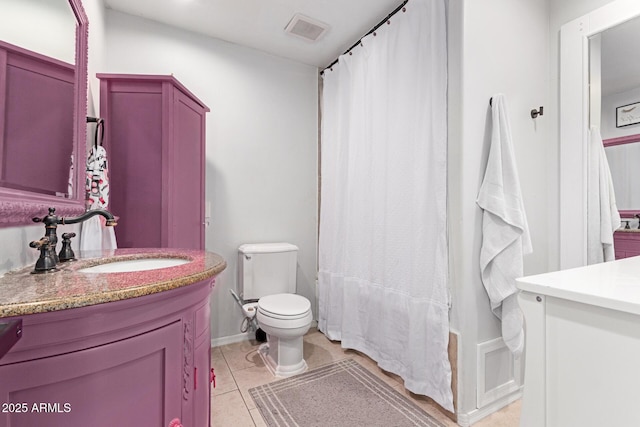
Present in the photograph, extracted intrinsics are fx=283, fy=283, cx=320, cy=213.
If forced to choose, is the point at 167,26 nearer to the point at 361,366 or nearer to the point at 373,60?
the point at 373,60

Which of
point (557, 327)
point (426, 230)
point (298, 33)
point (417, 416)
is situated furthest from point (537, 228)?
point (298, 33)

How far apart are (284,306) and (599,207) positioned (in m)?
1.99

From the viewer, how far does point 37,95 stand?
40.1 inches

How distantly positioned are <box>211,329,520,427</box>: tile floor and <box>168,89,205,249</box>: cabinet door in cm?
91

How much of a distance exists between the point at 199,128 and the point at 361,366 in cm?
209

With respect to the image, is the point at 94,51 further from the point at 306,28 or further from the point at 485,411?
the point at 485,411

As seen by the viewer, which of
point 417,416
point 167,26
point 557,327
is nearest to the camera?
point 557,327

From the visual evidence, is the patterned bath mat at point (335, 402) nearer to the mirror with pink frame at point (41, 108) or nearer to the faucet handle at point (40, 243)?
the faucet handle at point (40, 243)

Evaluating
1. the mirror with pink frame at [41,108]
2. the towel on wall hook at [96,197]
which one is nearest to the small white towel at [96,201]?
the towel on wall hook at [96,197]

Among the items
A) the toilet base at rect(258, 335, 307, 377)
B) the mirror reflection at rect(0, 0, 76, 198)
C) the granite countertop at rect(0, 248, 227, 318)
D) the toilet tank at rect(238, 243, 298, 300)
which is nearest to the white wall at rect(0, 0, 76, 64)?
the mirror reflection at rect(0, 0, 76, 198)

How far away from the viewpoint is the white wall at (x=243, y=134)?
7.10 ft

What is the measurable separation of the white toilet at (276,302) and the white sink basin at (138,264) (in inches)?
35.0

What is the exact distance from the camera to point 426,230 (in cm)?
169

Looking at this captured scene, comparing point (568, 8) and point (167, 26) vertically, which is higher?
point (167, 26)
